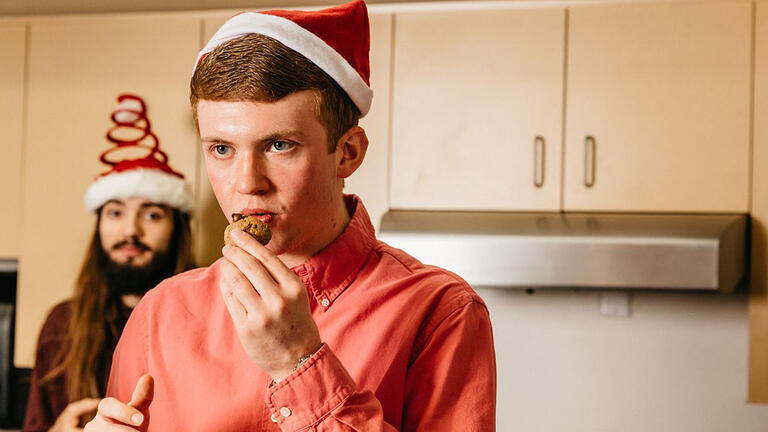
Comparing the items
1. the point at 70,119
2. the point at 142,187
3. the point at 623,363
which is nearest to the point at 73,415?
the point at 142,187

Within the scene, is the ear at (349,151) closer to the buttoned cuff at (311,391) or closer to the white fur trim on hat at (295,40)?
the white fur trim on hat at (295,40)

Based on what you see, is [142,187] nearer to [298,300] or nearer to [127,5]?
[127,5]

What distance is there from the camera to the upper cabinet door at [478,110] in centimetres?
215

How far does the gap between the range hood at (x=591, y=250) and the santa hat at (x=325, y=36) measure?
1196 millimetres

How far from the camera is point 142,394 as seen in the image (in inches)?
31.0

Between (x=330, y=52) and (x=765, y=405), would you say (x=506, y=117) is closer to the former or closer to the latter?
(x=765, y=405)

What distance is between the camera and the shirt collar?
0.87 meters

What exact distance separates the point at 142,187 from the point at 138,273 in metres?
0.23

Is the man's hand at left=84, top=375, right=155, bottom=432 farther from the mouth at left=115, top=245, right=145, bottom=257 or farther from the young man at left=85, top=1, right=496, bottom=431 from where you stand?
the mouth at left=115, top=245, right=145, bottom=257

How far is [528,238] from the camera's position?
201cm

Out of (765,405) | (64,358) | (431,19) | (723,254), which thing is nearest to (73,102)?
(64,358)

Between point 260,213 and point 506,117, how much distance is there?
4.84 feet

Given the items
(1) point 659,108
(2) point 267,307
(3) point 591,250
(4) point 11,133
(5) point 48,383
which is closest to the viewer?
(2) point 267,307

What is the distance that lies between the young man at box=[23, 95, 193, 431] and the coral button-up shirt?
Answer: 4.51 ft
